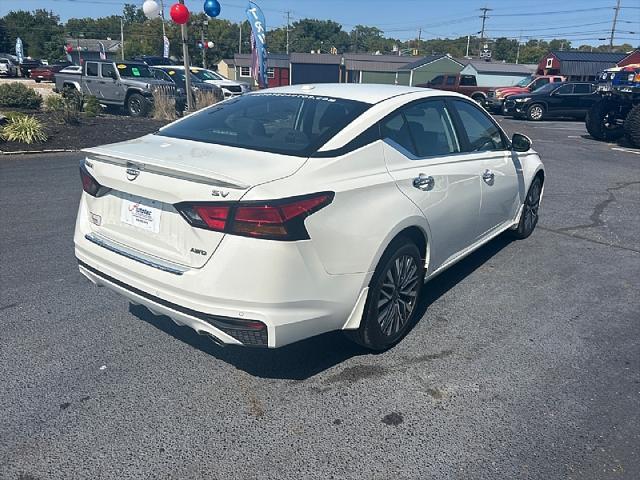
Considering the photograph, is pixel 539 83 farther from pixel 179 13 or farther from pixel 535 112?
pixel 179 13

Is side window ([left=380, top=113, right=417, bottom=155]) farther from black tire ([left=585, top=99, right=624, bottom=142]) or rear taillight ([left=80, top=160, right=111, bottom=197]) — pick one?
black tire ([left=585, top=99, right=624, bottom=142])

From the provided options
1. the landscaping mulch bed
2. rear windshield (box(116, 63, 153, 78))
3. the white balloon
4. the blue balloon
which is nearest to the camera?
the landscaping mulch bed

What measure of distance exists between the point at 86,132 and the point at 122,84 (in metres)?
4.89

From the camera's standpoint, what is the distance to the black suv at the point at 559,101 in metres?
22.7

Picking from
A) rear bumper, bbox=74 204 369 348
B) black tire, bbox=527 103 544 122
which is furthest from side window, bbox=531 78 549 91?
rear bumper, bbox=74 204 369 348

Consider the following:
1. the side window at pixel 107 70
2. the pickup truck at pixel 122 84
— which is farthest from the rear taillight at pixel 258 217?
the side window at pixel 107 70

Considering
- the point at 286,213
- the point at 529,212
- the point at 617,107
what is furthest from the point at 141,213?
the point at 617,107

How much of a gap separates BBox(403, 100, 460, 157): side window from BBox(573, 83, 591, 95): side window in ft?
71.9

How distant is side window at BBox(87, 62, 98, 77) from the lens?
17.4 m

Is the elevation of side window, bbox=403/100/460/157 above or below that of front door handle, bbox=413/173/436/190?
above

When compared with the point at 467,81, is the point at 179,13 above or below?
above

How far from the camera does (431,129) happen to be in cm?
391

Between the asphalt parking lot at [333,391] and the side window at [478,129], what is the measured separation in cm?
124

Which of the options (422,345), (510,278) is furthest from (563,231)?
(422,345)
